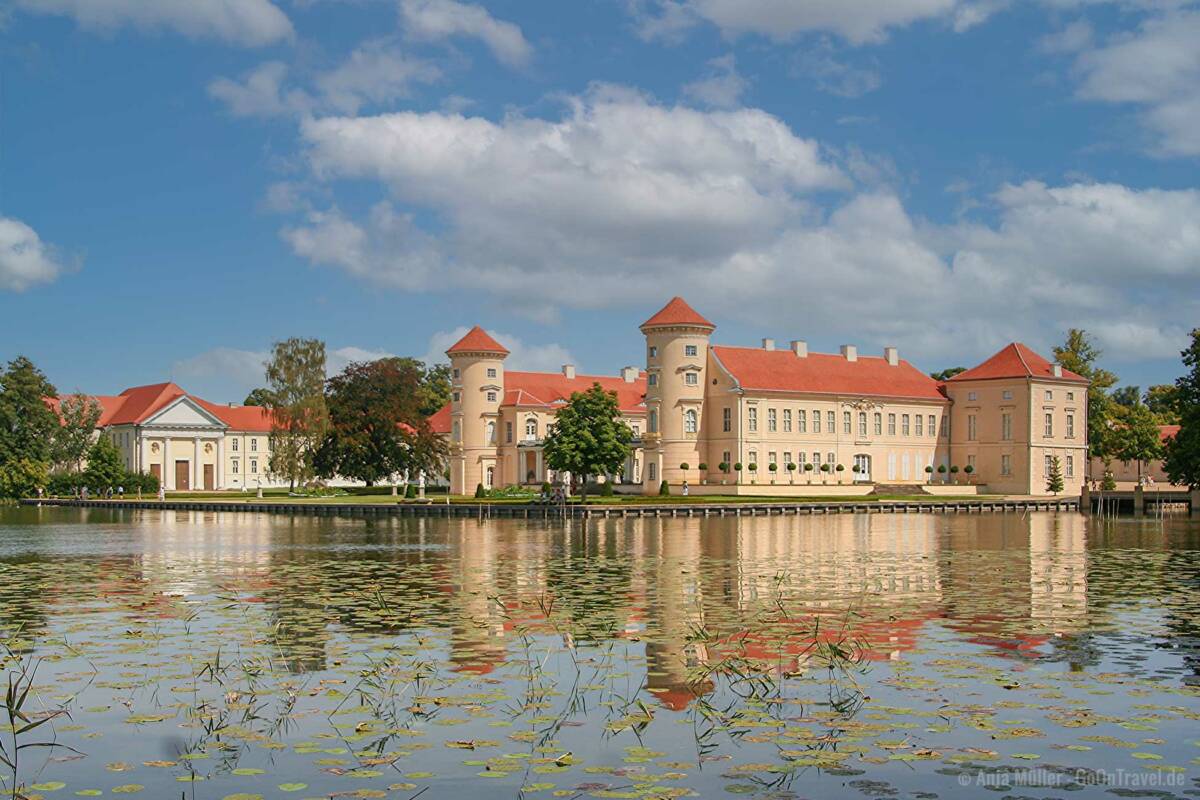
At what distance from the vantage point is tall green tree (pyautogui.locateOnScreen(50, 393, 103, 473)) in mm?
98500

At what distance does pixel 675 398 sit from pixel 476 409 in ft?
46.7

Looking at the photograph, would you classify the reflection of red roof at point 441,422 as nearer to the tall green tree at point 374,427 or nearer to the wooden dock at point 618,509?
the tall green tree at point 374,427

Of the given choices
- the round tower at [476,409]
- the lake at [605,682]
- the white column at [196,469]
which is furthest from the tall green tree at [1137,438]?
the white column at [196,469]

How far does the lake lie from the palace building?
5161 cm

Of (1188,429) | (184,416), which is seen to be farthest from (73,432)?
(1188,429)

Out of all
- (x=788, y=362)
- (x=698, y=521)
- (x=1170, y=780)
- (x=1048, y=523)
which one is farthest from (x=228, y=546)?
(x=788, y=362)

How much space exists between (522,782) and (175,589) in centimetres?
1644

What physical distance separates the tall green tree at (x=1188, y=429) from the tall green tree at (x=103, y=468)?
2852 inches

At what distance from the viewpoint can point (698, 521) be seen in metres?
59.8

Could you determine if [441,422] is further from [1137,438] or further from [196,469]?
[1137,438]

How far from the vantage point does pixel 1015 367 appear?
88500 mm

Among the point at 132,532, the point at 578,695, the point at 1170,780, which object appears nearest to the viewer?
the point at 1170,780

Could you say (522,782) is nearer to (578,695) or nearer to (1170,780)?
(578,695)

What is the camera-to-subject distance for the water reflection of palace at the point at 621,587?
17078 mm
